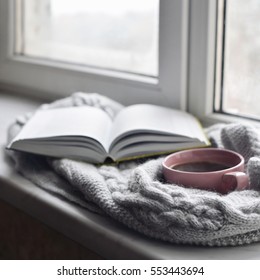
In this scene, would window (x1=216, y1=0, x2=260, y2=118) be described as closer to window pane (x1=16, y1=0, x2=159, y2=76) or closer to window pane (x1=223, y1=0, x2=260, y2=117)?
window pane (x1=223, y1=0, x2=260, y2=117)

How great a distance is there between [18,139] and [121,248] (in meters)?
0.31

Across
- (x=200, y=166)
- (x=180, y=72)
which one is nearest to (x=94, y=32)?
(x=180, y=72)

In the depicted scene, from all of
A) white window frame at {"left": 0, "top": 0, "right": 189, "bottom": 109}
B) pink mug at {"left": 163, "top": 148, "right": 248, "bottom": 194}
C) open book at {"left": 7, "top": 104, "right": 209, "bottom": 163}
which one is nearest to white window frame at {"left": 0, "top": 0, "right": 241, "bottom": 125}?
white window frame at {"left": 0, "top": 0, "right": 189, "bottom": 109}

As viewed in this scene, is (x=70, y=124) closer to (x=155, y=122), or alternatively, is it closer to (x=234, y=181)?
(x=155, y=122)

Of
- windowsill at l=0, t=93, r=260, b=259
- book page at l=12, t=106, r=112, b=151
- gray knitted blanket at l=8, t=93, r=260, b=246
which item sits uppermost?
book page at l=12, t=106, r=112, b=151

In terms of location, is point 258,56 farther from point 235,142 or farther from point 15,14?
point 15,14

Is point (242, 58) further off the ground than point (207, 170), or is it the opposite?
point (242, 58)

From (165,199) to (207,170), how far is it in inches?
5.6

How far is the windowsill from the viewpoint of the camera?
0.71 m

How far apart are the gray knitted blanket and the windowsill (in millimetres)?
10

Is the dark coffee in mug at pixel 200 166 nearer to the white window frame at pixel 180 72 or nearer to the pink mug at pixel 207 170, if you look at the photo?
the pink mug at pixel 207 170

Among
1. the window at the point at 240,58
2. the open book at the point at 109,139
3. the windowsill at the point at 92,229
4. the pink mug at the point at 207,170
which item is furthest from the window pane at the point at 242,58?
the windowsill at the point at 92,229

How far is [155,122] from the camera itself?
3.30ft

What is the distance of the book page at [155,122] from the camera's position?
0.96 m
